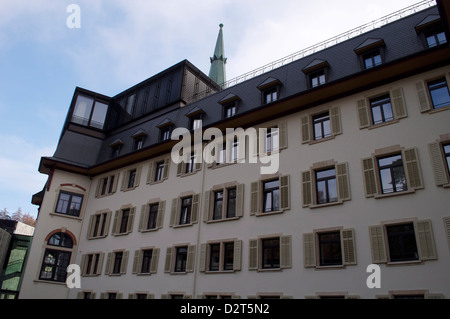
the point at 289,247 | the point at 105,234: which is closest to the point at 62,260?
the point at 105,234

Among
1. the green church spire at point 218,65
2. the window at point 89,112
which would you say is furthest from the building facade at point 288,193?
the green church spire at point 218,65

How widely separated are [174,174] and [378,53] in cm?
1416

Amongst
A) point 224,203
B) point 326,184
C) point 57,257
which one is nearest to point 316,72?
point 326,184

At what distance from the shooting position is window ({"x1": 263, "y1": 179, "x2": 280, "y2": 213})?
19344 mm

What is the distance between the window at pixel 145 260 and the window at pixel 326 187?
1096 cm

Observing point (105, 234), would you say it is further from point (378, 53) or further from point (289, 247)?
point (378, 53)

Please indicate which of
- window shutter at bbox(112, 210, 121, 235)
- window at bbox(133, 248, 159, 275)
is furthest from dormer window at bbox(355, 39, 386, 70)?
window shutter at bbox(112, 210, 121, 235)

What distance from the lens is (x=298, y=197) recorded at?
60.2ft

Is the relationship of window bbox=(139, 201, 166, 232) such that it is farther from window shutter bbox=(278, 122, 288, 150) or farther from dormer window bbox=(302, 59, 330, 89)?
dormer window bbox=(302, 59, 330, 89)

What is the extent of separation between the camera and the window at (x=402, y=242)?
13984mm

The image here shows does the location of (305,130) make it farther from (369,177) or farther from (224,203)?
(224,203)

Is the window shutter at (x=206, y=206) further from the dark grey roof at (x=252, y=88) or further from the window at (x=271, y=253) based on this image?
the dark grey roof at (x=252, y=88)

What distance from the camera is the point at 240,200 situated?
20.4m

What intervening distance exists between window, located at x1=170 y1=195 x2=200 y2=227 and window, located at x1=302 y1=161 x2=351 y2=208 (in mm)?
7182
